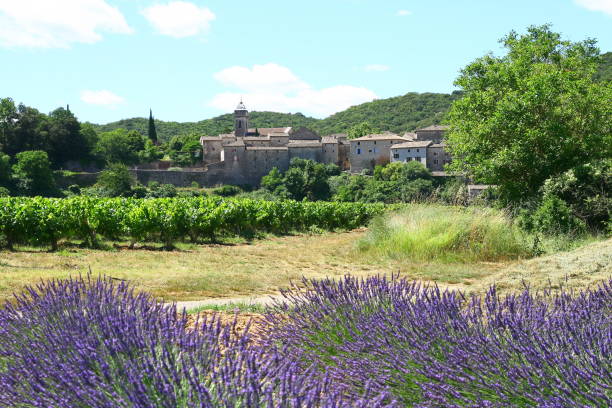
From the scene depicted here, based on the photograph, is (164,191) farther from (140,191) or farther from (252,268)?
(252,268)

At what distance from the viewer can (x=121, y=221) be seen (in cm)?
1538

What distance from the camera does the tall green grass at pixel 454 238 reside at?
448 inches

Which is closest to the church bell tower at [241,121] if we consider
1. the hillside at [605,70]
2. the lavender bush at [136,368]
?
the hillside at [605,70]

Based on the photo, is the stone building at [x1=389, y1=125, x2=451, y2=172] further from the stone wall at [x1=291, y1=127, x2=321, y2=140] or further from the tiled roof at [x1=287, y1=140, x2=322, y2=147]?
the stone wall at [x1=291, y1=127, x2=321, y2=140]

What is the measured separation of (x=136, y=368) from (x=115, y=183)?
68.4m

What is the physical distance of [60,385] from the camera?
89.0 inches

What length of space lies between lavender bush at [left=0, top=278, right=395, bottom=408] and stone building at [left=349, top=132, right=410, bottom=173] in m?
83.8

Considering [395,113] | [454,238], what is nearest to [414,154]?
[395,113]

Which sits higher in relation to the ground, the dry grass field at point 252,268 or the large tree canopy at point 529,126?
the large tree canopy at point 529,126

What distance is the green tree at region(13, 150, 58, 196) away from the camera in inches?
2422

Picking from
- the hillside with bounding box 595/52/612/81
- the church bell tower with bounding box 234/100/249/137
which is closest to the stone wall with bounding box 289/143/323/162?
the church bell tower with bounding box 234/100/249/137

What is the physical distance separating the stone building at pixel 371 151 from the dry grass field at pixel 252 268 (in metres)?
71.0

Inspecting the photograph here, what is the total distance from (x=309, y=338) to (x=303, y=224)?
21.1 meters

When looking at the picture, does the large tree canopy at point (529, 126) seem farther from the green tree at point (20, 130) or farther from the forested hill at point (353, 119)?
the forested hill at point (353, 119)
